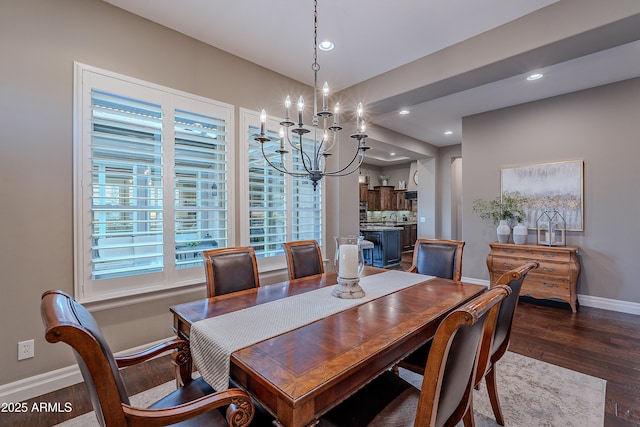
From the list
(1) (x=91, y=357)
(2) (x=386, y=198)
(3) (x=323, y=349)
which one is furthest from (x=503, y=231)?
(2) (x=386, y=198)

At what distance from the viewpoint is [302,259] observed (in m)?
2.63

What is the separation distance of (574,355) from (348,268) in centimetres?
250

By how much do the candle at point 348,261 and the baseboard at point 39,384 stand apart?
2218 mm

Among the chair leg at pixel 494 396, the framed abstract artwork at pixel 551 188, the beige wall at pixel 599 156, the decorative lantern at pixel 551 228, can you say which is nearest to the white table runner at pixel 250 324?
the chair leg at pixel 494 396

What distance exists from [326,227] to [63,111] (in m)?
2.94

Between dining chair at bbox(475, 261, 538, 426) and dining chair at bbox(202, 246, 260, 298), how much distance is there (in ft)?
5.20

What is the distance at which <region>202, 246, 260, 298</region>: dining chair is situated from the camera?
2.06m

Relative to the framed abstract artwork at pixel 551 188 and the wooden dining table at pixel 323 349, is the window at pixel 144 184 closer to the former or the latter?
the wooden dining table at pixel 323 349

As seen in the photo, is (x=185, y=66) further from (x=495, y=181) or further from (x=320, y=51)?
(x=495, y=181)

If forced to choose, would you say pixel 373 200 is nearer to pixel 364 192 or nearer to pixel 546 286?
pixel 364 192

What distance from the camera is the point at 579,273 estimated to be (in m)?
4.05

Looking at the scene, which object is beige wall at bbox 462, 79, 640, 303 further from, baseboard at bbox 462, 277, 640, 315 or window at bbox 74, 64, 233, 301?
window at bbox 74, 64, 233, 301

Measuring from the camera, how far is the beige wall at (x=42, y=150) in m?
1.99

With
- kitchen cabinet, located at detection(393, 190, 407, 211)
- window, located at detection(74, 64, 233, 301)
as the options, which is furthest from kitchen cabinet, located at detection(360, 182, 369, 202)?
window, located at detection(74, 64, 233, 301)
